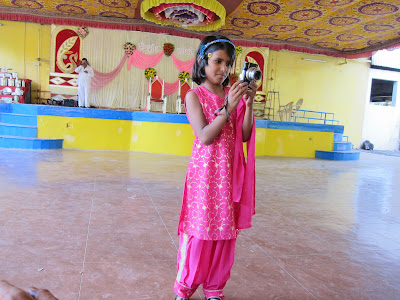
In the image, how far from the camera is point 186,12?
7.17m

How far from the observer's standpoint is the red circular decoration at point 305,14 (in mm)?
7440

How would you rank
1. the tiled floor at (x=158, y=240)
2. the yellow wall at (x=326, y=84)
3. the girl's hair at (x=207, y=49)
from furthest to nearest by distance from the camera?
1. the yellow wall at (x=326, y=84)
2. the tiled floor at (x=158, y=240)
3. the girl's hair at (x=207, y=49)

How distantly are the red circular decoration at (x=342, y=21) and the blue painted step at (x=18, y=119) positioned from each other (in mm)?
7237

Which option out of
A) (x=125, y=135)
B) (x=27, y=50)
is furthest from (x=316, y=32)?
(x=27, y=50)

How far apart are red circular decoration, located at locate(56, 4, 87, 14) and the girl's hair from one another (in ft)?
27.0

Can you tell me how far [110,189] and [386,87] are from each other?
560 inches

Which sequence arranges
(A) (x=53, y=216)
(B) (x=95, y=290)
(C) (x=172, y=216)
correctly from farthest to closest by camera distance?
1. (C) (x=172, y=216)
2. (A) (x=53, y=216)
3. (B) (x=95, y=290)

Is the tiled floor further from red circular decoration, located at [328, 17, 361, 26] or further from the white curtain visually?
the white curtain

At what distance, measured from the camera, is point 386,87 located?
13.9 metres

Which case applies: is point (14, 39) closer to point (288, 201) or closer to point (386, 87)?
point (288, 201)

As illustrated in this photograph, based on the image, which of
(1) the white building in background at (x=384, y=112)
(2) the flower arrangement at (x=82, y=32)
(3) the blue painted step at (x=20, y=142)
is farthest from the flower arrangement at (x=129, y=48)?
(1) the white building in background at (x=384, y=112)

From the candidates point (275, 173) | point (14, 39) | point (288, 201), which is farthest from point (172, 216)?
point (14, 39)

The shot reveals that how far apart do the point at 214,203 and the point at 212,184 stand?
7 centimetres

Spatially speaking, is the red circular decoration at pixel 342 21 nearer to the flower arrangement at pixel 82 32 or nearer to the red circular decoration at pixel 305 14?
the red circular decoration at pixel 305 14
